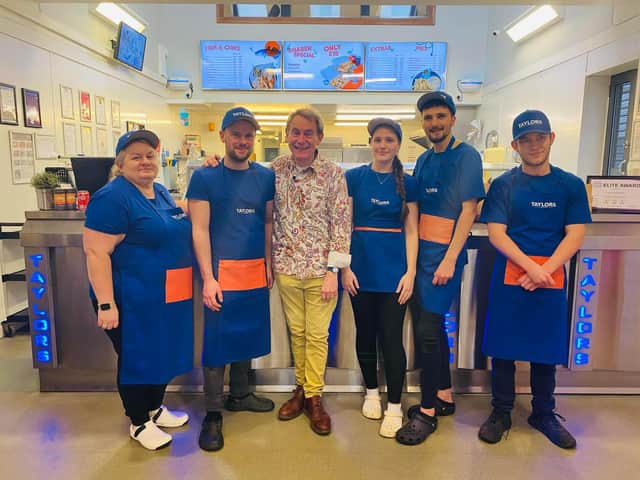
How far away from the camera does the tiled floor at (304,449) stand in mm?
1865

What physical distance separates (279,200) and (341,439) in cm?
118

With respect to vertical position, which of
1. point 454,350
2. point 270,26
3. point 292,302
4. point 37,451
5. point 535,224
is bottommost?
point 37,451

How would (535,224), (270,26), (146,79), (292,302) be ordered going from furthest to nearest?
1. (270,26)
2. (146,79)
3. (292,302)
4. (535,224)

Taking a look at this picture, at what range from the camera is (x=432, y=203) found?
2.02 metres

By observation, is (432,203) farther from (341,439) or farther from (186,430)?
(186,430)

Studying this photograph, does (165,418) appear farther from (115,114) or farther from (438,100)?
(115,114)

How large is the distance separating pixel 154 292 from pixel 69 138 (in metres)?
3.21

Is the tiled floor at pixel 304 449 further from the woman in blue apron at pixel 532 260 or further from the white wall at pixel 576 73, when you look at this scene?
the white wall at pixel 576 73

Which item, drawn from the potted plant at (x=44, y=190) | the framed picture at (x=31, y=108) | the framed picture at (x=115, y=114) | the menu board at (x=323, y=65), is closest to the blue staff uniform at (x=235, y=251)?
the potted plant at (x=44, y=190)

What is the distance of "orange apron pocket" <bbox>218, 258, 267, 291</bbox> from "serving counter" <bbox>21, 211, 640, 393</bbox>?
1.51ft

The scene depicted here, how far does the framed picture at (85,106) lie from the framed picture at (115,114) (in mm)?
524

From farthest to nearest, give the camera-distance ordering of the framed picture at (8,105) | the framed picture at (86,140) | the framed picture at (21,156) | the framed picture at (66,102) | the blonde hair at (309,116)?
the framed picture at (86,140) < the framed picture at (66,102) < the framed picture at (21,156) < the framed picture at (8,105) < the blonde hair at (309,116)

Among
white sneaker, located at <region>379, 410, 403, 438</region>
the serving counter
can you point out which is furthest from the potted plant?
white sneaker, located at <region>379, 410, 403, 438</region>

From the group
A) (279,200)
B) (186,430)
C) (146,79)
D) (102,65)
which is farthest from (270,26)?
(186,430)
